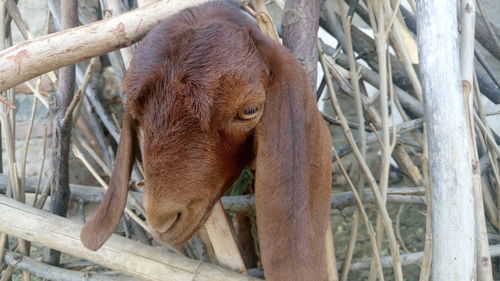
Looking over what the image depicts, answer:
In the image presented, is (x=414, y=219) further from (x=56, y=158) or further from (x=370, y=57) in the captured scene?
(x=56, y=158)

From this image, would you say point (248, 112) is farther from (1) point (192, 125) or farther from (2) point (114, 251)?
(2) point (114, 251)

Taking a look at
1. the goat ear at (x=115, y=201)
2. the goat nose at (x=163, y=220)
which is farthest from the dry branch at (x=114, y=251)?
the goat nose at (x=163, y=220)

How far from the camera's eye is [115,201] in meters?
1.25

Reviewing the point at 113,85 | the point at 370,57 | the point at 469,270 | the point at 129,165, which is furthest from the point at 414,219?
the point at 129,165

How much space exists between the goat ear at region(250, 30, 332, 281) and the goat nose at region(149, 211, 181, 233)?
7.2 inches

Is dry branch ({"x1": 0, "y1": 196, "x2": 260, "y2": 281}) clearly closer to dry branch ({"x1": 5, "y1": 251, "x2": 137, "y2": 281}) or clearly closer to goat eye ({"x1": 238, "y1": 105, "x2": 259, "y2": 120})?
dry branch ({"x1": 5, "y1": 251, "x2": 137, "y2": 281})

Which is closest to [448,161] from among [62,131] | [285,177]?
[285,177]

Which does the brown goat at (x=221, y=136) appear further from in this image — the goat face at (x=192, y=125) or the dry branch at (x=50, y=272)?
the dry branch at (x=50, y=272)

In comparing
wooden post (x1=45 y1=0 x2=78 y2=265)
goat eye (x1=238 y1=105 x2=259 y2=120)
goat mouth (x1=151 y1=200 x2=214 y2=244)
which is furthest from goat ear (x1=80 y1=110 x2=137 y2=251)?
wooden post (x1=45 y1=0 x2=78 y2=265)

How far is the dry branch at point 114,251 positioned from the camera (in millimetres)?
1391

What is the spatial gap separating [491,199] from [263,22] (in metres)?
1.53

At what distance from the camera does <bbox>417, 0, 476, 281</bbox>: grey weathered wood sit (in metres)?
1.22

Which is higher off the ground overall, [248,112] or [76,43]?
[76,43]

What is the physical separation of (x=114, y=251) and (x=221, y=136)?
515 mm
